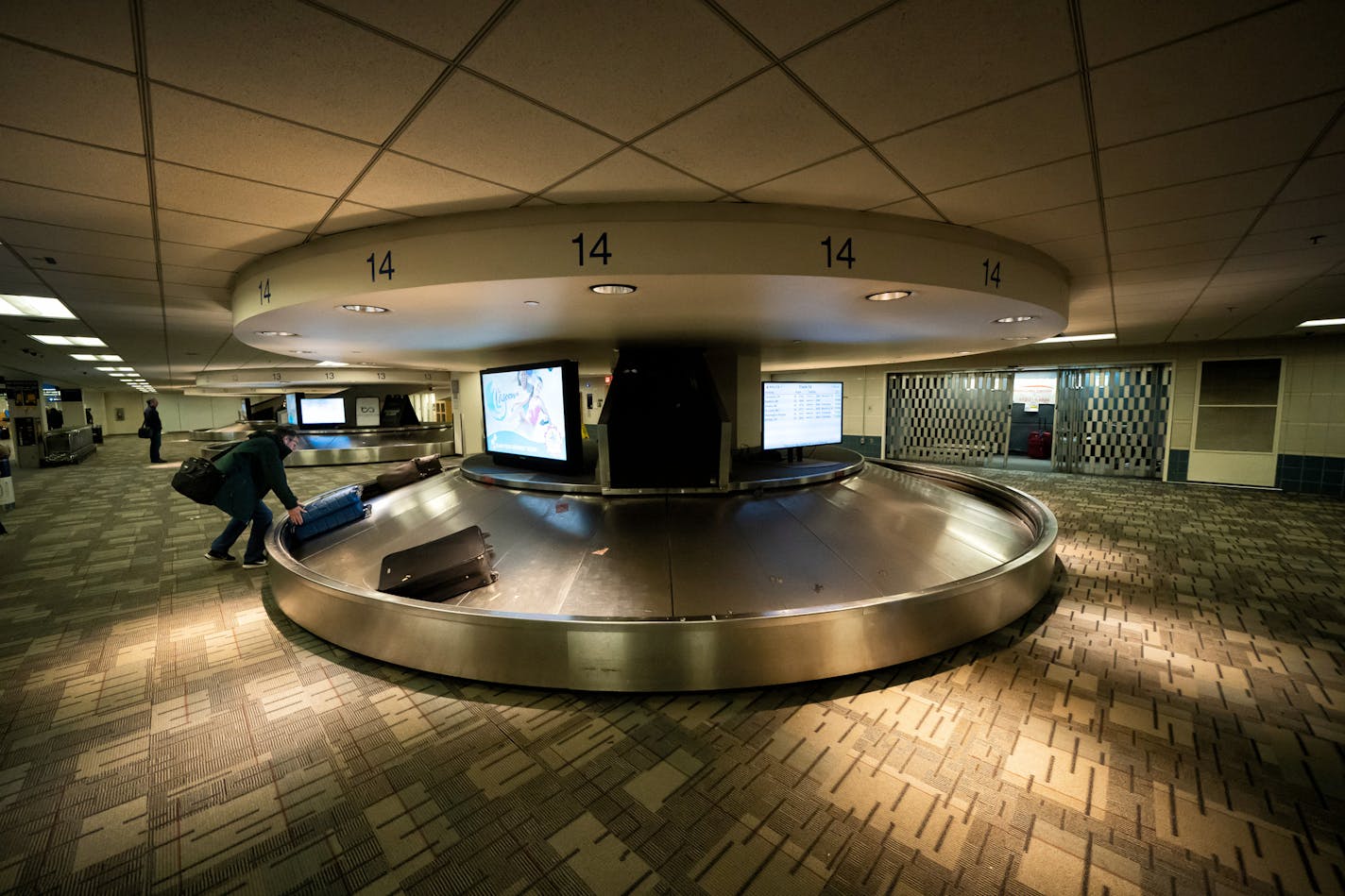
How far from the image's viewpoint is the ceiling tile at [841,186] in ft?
7.60

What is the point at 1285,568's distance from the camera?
16.4 feet

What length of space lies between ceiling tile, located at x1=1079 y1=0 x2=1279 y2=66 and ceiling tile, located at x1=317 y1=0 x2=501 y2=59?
5.53 ft

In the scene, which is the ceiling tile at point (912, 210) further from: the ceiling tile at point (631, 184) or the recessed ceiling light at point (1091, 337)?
the recessed ceiling light at point (1091, 337)

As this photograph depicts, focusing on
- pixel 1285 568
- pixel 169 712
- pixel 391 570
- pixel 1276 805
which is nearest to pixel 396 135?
pixel 391 570

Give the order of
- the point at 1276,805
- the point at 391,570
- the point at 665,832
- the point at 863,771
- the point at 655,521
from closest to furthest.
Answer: the point at 665,832
the point at 1276,805
the point at 863,771
the point at 391,570
the point at 655,521

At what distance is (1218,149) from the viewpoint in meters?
2.15

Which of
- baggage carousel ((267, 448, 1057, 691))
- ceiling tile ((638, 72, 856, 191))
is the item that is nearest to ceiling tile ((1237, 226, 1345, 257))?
baggage carousel ((267, 448, 1057, 691))

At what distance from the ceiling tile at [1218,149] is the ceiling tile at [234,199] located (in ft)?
13.2

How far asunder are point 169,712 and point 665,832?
2833mm

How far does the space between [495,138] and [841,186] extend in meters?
1.71

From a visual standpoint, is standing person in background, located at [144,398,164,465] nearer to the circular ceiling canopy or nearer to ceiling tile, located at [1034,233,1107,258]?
the circular ceiling canopy

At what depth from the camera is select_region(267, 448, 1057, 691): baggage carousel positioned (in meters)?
2.75

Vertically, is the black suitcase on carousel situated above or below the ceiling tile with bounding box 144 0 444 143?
below

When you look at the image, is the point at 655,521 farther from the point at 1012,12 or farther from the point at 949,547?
the point at 1012,12
